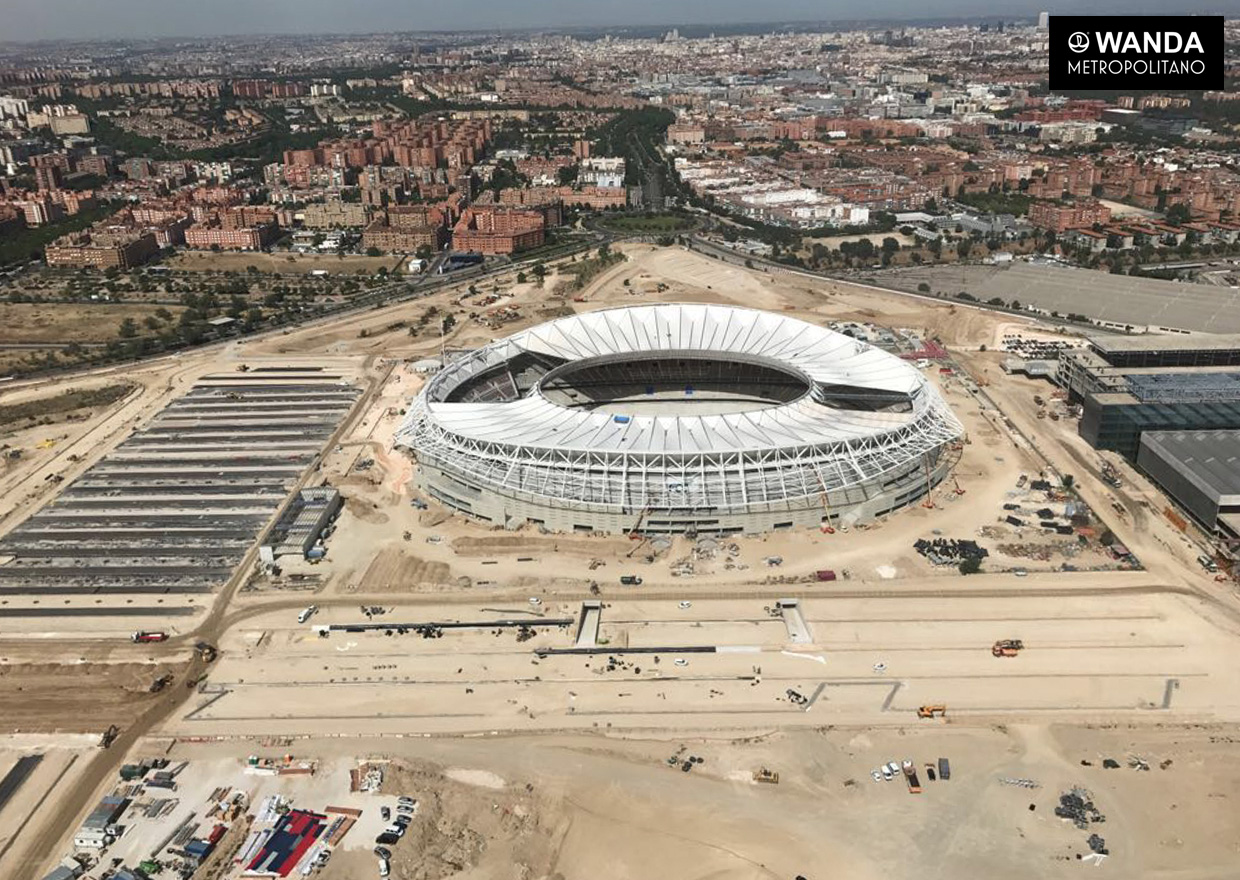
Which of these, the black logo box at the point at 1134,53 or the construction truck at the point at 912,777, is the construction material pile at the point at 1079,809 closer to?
the construction truck at the point at 912,777

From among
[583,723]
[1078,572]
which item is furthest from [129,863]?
[1078,572]

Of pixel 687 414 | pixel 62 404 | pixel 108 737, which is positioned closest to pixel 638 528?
pixel 687 414

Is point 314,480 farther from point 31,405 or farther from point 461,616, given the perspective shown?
point 31,405

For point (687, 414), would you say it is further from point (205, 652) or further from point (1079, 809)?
point (1079, 809)

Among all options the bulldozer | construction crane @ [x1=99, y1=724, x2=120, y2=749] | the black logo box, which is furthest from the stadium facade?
the black logo box

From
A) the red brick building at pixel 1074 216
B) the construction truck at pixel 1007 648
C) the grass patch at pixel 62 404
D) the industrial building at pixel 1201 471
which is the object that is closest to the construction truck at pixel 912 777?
the construction truck at pixel 1007 648
